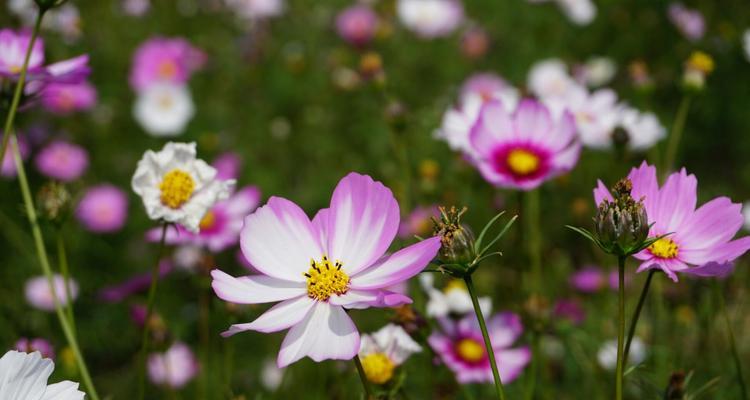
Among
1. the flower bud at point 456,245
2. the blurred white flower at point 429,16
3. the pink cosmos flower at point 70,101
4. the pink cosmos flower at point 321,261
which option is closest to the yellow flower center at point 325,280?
the pink cosmos flower at point 321,261

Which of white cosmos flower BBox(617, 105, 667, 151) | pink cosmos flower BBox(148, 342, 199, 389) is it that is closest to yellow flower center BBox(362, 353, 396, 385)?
white cosmos flower BBox(617, 105, 667, 151)

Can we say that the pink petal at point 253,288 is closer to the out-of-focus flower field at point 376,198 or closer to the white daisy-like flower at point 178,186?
the out-of-focus flower field at point 376,198

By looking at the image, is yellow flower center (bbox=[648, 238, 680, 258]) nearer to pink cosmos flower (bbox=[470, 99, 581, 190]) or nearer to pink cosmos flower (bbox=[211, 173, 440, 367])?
pink cosmos flower (bbox=[211, 173, 440, 367])

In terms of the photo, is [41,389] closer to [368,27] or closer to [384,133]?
[384,133]

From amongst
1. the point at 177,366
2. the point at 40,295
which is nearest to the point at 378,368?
the point at 177,366

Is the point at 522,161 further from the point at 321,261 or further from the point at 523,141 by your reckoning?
the point at 321,261
